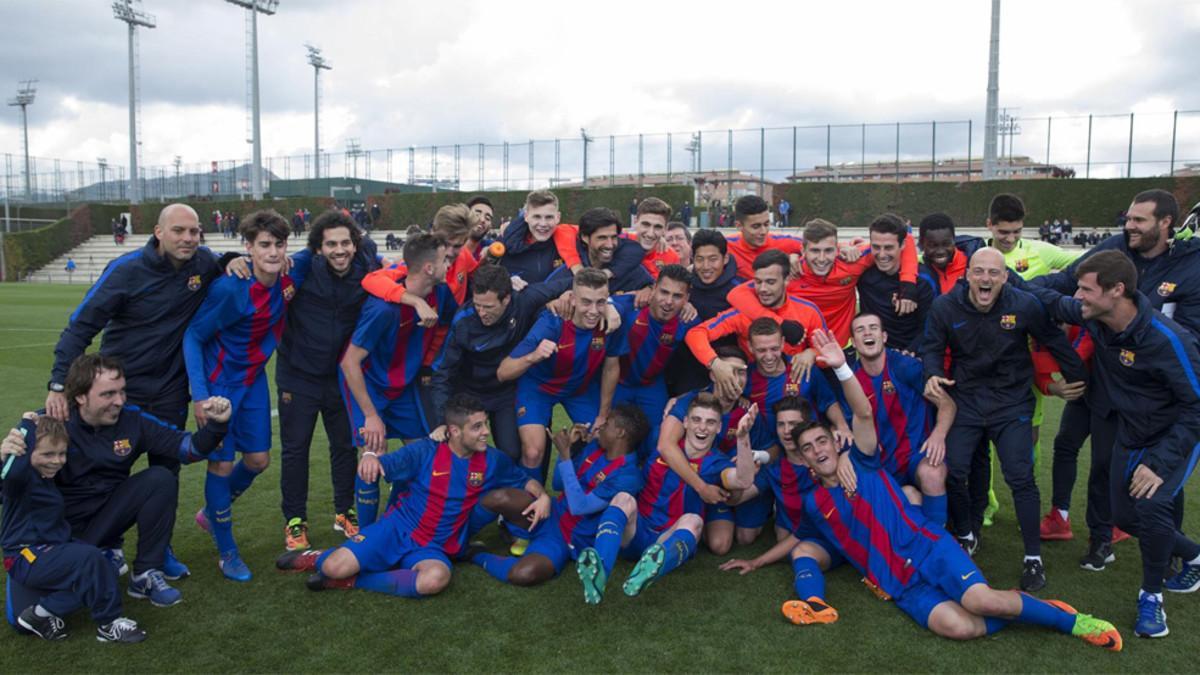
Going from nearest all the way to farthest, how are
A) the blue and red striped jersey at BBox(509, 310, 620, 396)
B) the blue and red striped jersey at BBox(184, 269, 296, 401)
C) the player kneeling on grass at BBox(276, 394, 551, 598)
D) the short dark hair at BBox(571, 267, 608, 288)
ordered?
the player kneeling on grass at BBox(276, 394, 551, 598), the blue and red striped jersey at BBox(184, 269, 296, 401), the short dark hair at BBox(571, 267, 608, 288), the blue and red striped jersey at BBox(509, 310, 620, 396)

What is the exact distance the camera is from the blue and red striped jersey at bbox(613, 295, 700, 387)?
17.0 ft

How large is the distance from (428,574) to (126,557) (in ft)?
6.30

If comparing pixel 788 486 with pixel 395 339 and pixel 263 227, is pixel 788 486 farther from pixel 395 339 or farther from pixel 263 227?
pixel 263 227

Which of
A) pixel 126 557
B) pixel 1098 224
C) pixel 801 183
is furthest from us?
pixel 801 183

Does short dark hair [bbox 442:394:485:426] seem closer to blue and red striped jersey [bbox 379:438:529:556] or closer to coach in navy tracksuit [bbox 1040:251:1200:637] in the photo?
blue and red striped jersey [bbox 379:438:529:556]

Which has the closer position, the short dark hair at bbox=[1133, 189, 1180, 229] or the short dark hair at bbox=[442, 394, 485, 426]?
the short dark hair at bbox=[442, 394, 485, 426]

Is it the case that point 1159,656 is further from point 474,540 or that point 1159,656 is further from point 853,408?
point 474,540

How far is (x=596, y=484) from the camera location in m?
4.62

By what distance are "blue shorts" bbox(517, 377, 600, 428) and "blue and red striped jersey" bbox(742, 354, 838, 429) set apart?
973 millimetres

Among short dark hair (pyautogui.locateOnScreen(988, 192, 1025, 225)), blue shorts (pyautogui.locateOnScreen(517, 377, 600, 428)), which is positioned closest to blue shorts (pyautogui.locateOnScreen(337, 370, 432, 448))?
blue shorts (pyautogui.locateOnScreen(517, 377, 600, 428))

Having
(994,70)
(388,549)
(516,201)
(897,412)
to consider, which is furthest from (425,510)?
(516,201)

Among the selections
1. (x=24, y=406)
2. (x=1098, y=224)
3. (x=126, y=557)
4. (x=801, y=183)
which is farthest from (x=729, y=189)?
(x=126, y=557)

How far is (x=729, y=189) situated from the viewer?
42.4 metres

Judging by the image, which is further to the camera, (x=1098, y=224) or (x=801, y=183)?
(x=801, y=183)
